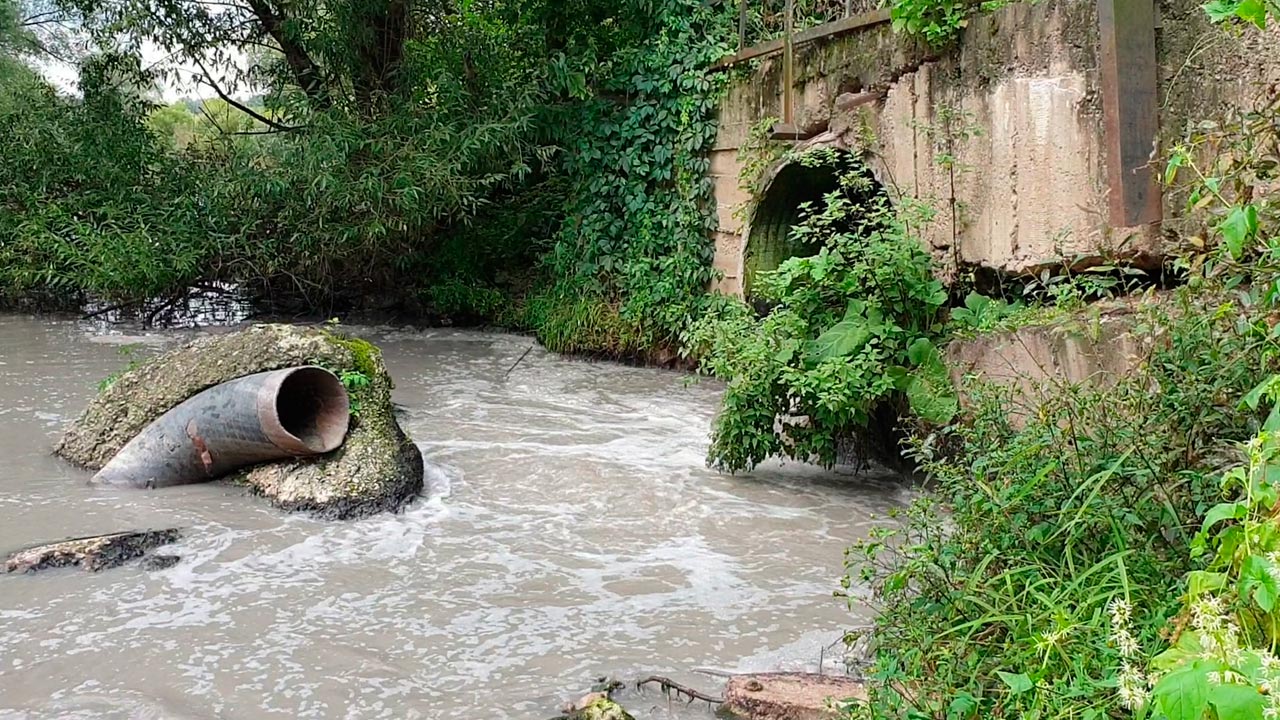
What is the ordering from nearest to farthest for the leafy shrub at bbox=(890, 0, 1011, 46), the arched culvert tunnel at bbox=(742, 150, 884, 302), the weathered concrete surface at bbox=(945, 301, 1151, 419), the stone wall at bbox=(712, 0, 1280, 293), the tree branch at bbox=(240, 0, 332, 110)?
the weathered concrete surface at bbox=(945, 301, 1151, 419) < the stone wall at bbox=(712, 0, 1280, 293) < the leafy shrub at bbox=(890, 0, 1011, 46) < the arched culvert tunnel at bbox=(742, 150, 884, 302) < the tree branch at bbox=(240, 0, 332, 110)

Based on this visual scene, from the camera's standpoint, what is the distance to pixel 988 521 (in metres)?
3.28

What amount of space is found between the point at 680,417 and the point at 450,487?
247 centimetres

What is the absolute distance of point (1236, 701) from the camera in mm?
1684

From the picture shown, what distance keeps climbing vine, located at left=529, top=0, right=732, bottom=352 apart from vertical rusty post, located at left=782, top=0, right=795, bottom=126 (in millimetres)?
1424

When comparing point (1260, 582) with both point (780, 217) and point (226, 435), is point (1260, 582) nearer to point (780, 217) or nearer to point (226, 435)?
point (226, 435)

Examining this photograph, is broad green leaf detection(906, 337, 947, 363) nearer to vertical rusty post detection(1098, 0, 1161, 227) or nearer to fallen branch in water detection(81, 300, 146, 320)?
vertical rusty post detection(1098, 0, 1161, 227)

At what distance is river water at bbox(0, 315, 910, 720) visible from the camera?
3695 mm

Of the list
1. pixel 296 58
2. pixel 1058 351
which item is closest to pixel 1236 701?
Answer: pixel 1058 351

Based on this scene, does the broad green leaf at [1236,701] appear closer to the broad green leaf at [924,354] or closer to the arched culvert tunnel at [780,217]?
the broad green leaf at [924,354]

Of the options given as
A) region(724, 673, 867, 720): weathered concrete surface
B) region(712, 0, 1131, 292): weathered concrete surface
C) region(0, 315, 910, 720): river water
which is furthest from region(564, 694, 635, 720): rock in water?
region(712, 0, 1131, 292): weathered concrete surface

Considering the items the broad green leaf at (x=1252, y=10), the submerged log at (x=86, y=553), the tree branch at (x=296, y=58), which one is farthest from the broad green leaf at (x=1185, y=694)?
the tree branch at (x=296, y=58)

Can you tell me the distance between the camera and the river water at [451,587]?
145 inches

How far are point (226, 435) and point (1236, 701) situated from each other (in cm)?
539

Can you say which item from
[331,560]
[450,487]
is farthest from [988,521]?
[450,487]
